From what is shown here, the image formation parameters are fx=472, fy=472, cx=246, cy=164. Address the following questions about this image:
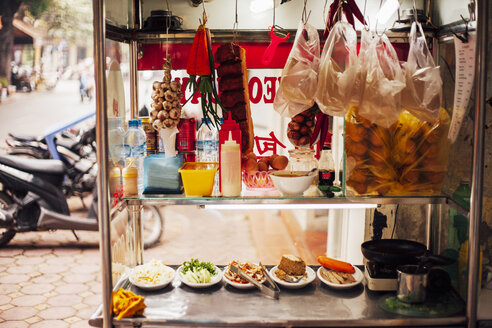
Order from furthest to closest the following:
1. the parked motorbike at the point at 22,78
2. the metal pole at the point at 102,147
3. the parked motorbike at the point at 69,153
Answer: the parked motorbike at the point at 22,78, the parked motorbike at the point at 69,153, the metal pole at the point at 102,147

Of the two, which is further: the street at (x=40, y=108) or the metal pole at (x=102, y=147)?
the street at (x=40, y=108)

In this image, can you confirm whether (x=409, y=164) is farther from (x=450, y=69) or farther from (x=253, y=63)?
(x=253, y=63)

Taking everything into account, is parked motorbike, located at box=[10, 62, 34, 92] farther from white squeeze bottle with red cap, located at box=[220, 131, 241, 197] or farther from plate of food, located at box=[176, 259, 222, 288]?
white squeeze bottle with red cap, located at box=[220, 131, 241, 197]

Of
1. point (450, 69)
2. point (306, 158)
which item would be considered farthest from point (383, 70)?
point (306, 158)

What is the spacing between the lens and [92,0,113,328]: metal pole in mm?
1781

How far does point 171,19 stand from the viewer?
231cm

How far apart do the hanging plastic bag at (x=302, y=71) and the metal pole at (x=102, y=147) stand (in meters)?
0.76

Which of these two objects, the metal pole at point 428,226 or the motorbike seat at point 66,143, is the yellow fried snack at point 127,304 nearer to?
the metal pole at point 428,226

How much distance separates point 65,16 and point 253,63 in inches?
261

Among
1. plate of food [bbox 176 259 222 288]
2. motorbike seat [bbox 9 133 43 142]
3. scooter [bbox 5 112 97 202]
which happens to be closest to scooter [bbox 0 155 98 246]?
scooter [bbox 5 112 97 202]

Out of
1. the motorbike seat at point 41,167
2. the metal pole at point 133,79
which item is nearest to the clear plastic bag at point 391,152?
the metal pole at point 133,79

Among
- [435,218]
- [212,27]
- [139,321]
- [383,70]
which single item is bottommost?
[139,321]

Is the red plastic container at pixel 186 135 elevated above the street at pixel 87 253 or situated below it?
above

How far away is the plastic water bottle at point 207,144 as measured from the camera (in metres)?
2.26
